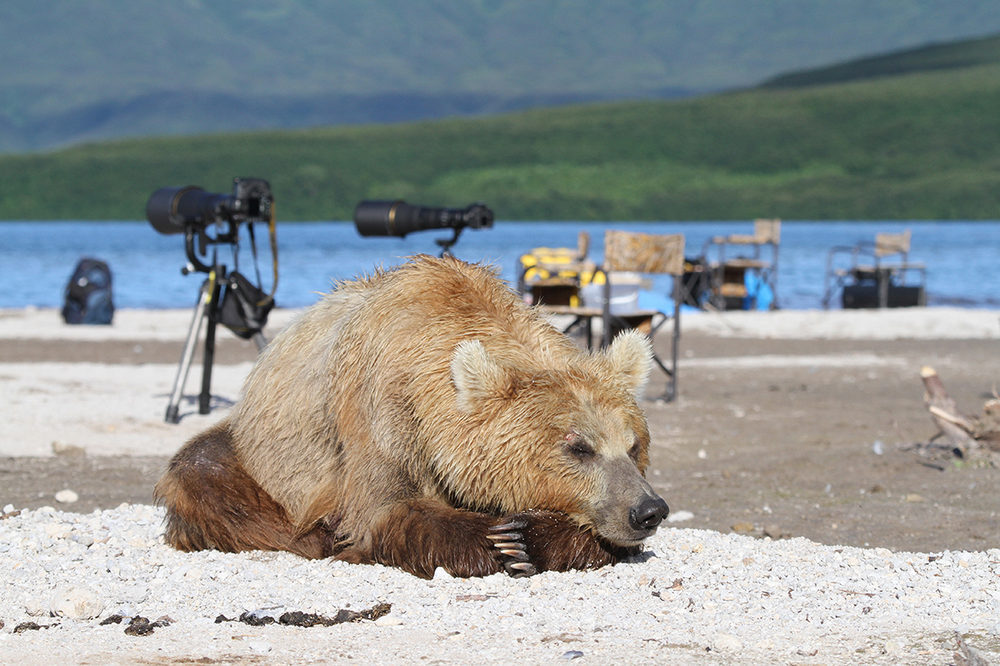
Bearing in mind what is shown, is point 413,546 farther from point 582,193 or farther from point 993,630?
point 582,193

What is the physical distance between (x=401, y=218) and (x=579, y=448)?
172 inches

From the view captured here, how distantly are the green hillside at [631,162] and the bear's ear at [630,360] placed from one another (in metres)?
99.8

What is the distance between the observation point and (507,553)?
4535 mm

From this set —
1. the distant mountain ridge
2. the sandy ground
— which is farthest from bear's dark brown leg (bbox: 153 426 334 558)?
the distant mountain ridge

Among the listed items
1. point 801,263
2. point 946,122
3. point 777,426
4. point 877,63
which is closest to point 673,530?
point 777,426

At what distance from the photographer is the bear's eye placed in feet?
14.6

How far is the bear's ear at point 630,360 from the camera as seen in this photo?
469 cm

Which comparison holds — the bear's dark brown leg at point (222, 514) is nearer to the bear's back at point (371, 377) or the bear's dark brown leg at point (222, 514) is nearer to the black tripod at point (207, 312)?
the bear's back at point (371, 377)

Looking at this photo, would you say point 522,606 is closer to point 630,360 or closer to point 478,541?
point 478,541

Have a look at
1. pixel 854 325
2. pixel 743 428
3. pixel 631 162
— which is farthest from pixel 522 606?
pixel 631 162

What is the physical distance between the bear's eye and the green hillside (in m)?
100

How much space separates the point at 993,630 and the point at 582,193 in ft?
354

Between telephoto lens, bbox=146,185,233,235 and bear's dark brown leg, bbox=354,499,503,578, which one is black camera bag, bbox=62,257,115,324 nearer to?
telephoto lens, bbox=146,185,233,235

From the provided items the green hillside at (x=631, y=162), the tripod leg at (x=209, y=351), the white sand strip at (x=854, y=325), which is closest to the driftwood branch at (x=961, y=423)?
the tripod leg at (x=209, y=351)
